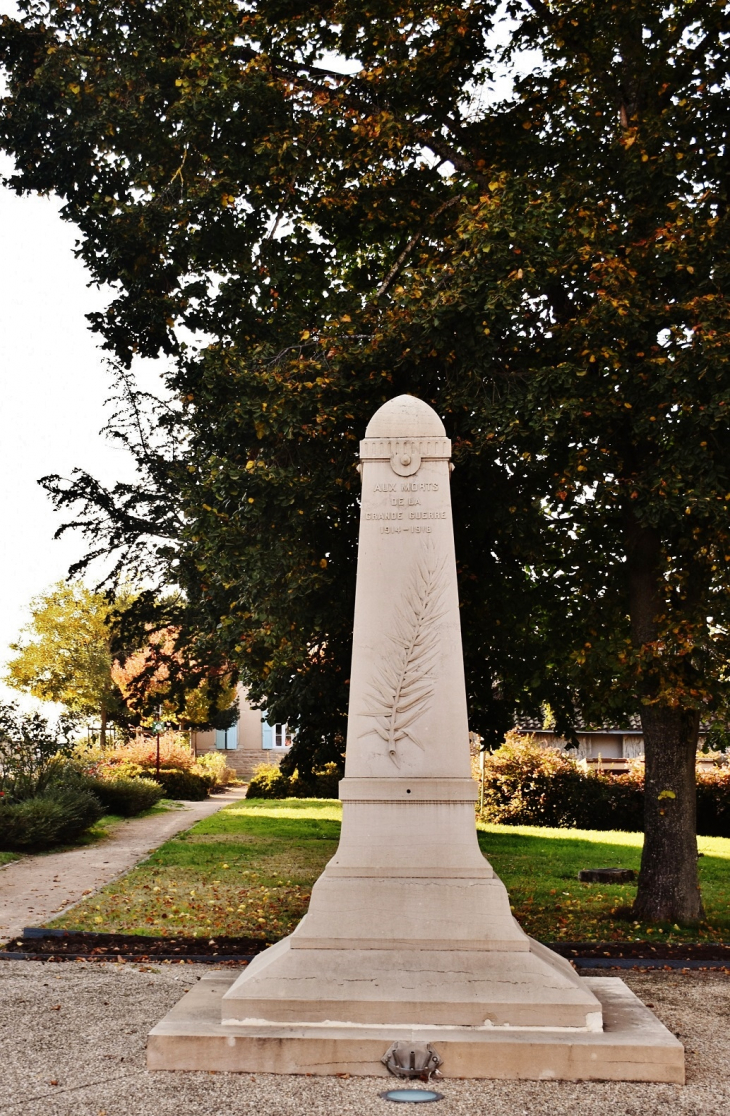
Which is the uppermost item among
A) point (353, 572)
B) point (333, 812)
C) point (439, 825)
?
point (353, 572)

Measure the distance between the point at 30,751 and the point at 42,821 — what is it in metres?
4.43

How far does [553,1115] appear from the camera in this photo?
189 inches

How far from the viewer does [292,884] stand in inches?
534

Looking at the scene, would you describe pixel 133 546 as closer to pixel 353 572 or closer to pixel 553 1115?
pixel 353 572

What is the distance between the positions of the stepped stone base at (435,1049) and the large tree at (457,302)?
5.04 metres

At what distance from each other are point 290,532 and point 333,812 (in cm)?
1553

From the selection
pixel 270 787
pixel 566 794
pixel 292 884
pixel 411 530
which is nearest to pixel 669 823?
pixel 292 884

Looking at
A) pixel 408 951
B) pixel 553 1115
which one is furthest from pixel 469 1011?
pixel 553 1115

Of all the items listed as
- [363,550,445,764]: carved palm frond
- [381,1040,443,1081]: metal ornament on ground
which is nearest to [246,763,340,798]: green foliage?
[363,550,445,764]: carved palm frond

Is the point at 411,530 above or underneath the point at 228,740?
above

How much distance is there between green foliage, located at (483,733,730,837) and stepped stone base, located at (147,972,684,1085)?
62.7 feet

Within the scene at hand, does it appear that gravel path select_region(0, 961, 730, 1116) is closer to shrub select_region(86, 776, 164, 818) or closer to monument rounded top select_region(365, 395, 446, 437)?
monument rounded top select_region(365, 395, 446, 437)

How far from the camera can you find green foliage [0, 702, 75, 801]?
19156 mm

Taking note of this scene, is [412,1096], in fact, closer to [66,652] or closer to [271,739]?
[66,652]
